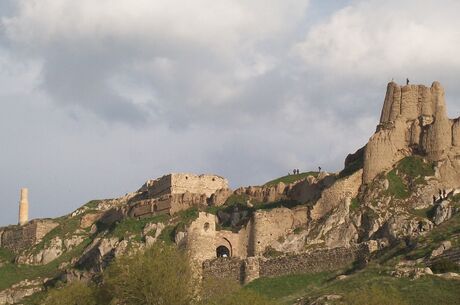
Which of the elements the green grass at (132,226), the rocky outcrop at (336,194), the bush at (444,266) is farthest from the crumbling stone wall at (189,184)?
the bush at (444,266)

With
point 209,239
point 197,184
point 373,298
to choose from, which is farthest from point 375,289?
point 197,184

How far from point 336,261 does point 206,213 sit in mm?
15696

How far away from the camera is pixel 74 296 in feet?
246

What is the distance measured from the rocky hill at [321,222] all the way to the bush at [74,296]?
7195 mm

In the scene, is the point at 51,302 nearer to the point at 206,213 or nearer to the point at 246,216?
the point at 206,213

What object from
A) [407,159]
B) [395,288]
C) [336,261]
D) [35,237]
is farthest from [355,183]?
[35,237]

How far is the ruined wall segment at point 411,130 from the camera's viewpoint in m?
90.8

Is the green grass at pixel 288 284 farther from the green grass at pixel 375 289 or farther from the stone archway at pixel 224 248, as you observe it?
the stone archway at pixel 224 248

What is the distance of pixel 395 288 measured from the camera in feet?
217

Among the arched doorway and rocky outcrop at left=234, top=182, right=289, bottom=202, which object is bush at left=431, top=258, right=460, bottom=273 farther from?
rocky outcrop at left=234, top=182, right=289, bottom=202

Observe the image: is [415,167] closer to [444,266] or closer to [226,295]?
[444,266]

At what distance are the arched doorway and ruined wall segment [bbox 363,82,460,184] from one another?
13.1m

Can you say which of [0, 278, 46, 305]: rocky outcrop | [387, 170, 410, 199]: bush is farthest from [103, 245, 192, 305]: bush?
[0, 278, 46, 305]: rocky outcrop

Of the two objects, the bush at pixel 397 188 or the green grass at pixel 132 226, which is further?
the green grass at pixel 132 226
